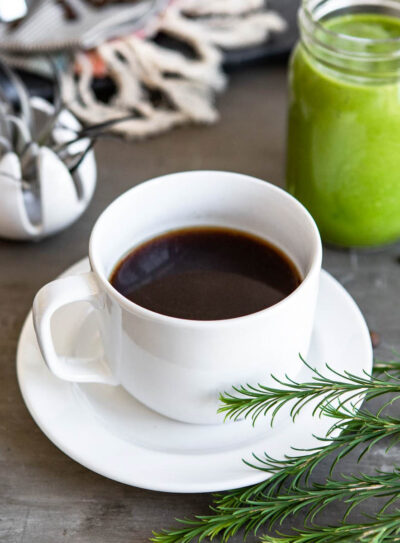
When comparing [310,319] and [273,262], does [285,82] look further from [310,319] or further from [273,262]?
[310,319]

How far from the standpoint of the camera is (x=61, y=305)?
685 millimetres

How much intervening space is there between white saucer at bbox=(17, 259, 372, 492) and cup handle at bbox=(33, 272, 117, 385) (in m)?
0.04

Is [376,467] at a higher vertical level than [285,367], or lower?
lower

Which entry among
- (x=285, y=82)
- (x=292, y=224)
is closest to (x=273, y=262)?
(x=292, y=224)

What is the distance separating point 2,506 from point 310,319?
34cm

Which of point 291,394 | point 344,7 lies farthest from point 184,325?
point 344,7

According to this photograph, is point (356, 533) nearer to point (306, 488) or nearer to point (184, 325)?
point (306, 488)

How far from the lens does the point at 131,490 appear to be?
71 cm

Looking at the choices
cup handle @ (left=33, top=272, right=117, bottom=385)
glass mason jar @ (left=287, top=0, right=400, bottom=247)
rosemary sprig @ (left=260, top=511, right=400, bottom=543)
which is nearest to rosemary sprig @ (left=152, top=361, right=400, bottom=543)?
rosemary sprig @ (left=260, top=511, right=400, bottom=543)

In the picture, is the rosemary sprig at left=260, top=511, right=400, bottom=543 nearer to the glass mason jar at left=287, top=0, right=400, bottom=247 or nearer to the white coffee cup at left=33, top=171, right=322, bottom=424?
the white coffee cup at left=33, top=171, right=322, bottom=424

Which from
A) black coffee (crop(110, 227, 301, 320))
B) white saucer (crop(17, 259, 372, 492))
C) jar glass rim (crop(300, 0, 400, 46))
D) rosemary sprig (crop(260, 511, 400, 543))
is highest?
jar glass rim (crop(300, 0, 400, 46))

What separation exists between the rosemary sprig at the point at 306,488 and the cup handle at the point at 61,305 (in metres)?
0.15

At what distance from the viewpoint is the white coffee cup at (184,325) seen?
2.07 feet

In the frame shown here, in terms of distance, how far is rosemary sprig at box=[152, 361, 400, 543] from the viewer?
0.62m
